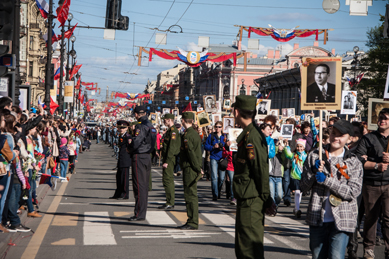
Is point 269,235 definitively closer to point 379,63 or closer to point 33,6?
point 379,63

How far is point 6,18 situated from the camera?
1006cm

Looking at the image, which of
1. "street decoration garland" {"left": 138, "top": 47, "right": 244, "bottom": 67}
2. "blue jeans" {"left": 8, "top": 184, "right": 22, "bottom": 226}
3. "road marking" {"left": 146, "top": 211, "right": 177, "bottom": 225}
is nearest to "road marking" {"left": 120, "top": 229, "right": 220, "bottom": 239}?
"road marking" {"left": 146, "top": 211, "right": 177, "bottom": 225}

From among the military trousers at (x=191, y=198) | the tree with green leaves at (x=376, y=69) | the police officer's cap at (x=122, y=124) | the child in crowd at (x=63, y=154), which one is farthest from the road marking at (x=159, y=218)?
the tree with green leaves at (x=376, y=69)

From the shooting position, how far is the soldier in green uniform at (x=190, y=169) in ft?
29.9

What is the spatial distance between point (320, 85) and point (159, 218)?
15.6ft

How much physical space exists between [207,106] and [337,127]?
863 inches

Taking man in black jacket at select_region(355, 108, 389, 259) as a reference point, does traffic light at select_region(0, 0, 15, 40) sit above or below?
above

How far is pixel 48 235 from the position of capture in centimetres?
851

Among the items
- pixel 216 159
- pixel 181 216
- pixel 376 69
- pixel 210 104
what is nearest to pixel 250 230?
pixel 181 216

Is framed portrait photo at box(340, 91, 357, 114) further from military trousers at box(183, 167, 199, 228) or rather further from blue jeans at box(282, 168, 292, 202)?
military trousers at box(183, 167, 199, 228)

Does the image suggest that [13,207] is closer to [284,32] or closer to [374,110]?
[374,110]

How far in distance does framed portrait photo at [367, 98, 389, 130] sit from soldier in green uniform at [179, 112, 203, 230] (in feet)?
10.0

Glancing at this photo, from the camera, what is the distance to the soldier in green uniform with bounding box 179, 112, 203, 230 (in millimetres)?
9125

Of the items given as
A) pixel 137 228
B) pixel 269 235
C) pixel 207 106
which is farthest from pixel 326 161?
pixel 207 106
